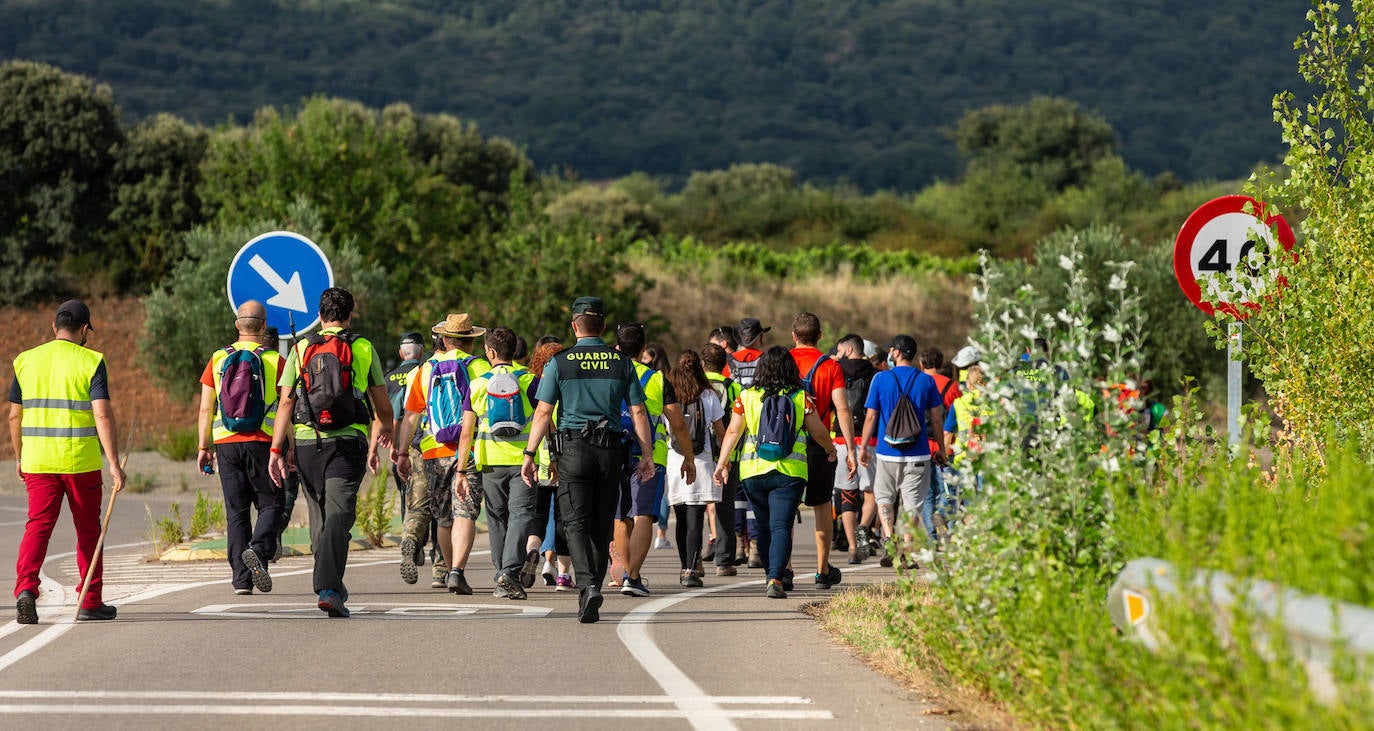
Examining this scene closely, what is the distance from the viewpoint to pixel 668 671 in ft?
29.3

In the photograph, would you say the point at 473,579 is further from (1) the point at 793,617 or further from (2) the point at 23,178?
(2) the point at 23,178

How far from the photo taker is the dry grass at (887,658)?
24.8 ft

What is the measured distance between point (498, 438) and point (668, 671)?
381cm

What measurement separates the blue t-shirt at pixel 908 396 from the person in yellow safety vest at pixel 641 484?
195cm

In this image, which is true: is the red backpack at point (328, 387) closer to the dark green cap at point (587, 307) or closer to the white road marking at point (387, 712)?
the dark green cap at point (587, 307)

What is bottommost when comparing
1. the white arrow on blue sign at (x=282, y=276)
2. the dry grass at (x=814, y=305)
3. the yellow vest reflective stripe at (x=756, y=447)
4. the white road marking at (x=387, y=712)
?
the white road marking at (x=387, y=712)

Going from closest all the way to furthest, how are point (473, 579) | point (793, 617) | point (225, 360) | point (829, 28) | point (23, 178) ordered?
point (793, 617), point (225, 360), point (473, 579), point (23, 178), point (829, 28)

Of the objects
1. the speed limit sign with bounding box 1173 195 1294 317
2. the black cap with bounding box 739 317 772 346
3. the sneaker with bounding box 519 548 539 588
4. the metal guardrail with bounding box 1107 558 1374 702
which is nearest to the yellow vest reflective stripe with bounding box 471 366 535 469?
the sneaker with bounding box 519 548 539 588

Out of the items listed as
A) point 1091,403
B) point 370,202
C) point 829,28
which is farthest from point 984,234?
point 829,28

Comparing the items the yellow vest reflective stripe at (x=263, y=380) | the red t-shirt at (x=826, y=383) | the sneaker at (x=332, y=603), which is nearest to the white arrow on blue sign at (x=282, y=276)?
the yellow vest reflective stripe at (x=263, y=380)

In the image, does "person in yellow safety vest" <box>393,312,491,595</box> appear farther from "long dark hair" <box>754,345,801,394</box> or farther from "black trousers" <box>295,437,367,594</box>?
"long dark hair" <box>754,345,801,394</box>

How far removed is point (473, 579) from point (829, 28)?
153745mm

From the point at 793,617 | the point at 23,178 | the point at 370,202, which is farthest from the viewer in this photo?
the point at 23,178

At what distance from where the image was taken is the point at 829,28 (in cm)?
16362
